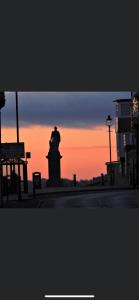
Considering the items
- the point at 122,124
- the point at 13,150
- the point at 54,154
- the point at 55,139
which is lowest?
the point at 13,150

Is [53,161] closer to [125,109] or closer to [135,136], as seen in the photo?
[135,136]

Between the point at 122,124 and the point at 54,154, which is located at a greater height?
the point at 122,124

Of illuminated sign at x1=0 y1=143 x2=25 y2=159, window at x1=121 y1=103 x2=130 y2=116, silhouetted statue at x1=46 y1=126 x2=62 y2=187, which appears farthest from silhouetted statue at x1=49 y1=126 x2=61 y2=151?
illuminated sign at x1=0 y1=143 x2=25 y2=159

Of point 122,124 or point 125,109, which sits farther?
point 125,109

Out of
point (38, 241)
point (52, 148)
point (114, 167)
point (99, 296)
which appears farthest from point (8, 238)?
point (114, 167)

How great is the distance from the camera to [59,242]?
1648 cm

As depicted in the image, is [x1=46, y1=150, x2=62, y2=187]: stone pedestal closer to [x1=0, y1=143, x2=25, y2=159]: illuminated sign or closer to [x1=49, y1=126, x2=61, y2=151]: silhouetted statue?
[x1=49, y1=126, x2=61, y2=151]: silhouetted statue

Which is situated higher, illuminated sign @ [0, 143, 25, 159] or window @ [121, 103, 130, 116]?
window @ [121, 103, 130, 116]

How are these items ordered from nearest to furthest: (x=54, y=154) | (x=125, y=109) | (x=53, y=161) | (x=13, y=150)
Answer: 1. (x=13, y=150)
2. (x=53, y=161)
3. (x=54, y=154)
4. (x=125, y=109)

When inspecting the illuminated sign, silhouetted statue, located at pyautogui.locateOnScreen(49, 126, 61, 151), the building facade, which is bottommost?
the illuminated sign

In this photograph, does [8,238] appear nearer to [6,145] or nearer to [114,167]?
[6,145]

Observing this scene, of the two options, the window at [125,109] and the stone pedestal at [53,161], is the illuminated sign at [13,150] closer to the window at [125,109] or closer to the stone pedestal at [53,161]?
the stone pedestal at [53,161]

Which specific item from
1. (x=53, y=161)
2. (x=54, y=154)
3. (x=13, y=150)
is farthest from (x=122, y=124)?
(x=13, y=150)

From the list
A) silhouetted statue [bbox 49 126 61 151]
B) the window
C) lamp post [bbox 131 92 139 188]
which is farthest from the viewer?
the window
